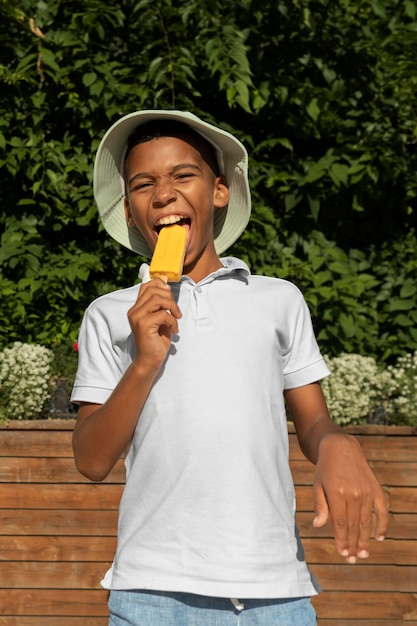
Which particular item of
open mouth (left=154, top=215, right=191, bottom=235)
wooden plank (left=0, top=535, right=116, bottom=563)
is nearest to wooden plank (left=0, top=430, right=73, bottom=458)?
wooden plank (left=0, top=535, right=116, bottom=563)

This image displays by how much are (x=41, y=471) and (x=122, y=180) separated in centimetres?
194

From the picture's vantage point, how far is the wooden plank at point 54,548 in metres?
3.93

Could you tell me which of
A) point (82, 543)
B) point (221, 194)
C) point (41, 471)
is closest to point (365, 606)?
point (82, 543)

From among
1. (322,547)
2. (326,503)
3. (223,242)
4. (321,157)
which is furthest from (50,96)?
(326,503)

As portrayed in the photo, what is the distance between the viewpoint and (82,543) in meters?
3.94

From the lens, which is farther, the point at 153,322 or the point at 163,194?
the point at 163,194

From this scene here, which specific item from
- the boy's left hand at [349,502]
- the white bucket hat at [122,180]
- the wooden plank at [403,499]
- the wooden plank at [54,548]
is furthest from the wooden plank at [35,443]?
the boy's left hand at [349,502]

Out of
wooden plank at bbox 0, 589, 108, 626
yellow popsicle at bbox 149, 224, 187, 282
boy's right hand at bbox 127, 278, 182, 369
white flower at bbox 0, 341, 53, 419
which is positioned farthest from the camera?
white flower at bbox 0, 341, 53, 419

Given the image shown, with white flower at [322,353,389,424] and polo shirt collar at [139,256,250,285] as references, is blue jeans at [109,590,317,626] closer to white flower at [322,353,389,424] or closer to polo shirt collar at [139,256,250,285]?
polo shirt collar at [139,256,250,285]

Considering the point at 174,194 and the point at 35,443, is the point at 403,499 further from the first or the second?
the point at 174,194

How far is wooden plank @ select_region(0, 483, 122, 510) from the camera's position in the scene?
13.0 ft

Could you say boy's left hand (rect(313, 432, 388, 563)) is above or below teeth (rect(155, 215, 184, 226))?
below

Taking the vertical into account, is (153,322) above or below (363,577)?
above

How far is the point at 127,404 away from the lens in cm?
189
